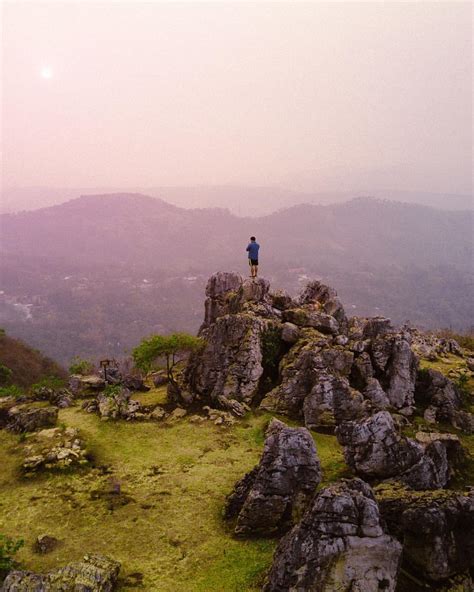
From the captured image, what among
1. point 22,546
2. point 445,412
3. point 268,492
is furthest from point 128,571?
point 445,412

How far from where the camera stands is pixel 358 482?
12.7 meters

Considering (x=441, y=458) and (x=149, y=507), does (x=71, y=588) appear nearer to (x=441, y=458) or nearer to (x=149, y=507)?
(x=149, y=507)

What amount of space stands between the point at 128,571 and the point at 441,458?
40.6ft

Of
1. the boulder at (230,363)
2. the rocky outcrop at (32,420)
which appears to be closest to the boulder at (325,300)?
the boulder at (230,363)

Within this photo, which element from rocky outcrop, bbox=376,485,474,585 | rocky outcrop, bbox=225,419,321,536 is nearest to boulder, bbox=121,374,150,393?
rocky outcrop, bbox=225,419,321,536

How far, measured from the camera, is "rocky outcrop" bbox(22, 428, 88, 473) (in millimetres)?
20109

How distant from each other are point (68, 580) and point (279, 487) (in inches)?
276

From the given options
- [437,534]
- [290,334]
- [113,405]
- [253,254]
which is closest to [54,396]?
[113,405]

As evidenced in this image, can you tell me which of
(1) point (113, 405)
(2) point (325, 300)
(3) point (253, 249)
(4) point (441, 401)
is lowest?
(4) point (441, 401)

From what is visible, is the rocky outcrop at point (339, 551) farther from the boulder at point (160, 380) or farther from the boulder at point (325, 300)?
the boulder at point (160, 380)

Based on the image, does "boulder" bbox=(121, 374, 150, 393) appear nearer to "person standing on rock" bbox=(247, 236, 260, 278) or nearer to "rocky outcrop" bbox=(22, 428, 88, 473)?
"rocky outcrop" bbox=(22, 428, 88, 473)

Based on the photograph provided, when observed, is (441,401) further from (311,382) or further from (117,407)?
(117,407)

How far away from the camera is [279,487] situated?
15.2 meters

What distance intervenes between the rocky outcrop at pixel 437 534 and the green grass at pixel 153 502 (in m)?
4.29
